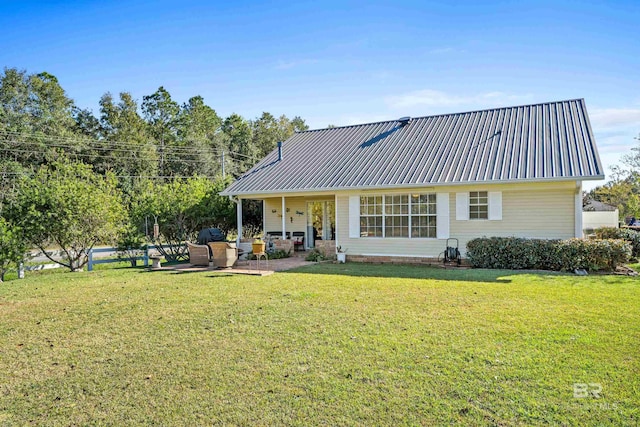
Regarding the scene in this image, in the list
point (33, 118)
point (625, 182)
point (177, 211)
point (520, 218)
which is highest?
point (33, 118)

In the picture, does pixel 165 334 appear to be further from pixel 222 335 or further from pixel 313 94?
pixel 313 94

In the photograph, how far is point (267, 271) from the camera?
36.9ft

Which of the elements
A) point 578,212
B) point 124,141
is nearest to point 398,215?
point 578,212

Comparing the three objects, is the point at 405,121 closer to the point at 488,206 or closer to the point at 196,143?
the point at 488,206

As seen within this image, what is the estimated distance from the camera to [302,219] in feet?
57.7

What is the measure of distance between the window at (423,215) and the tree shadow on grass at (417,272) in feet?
4.26

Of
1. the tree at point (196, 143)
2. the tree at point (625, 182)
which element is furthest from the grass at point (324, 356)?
the tree at point (196, 143)

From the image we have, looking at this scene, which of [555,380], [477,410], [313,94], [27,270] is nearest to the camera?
[477,410]

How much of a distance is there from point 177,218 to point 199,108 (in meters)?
28.6

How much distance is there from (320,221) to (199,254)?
6.14 meters

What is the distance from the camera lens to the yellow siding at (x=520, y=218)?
1179cm

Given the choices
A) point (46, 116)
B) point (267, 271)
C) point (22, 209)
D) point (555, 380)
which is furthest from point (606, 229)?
point (46, 116)

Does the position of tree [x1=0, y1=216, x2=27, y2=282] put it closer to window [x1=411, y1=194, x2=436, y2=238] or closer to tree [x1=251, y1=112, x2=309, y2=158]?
window [x1=411, y1=194, x2=436, y2=238]

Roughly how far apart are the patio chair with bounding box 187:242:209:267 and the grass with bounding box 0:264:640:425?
4.38 metres
